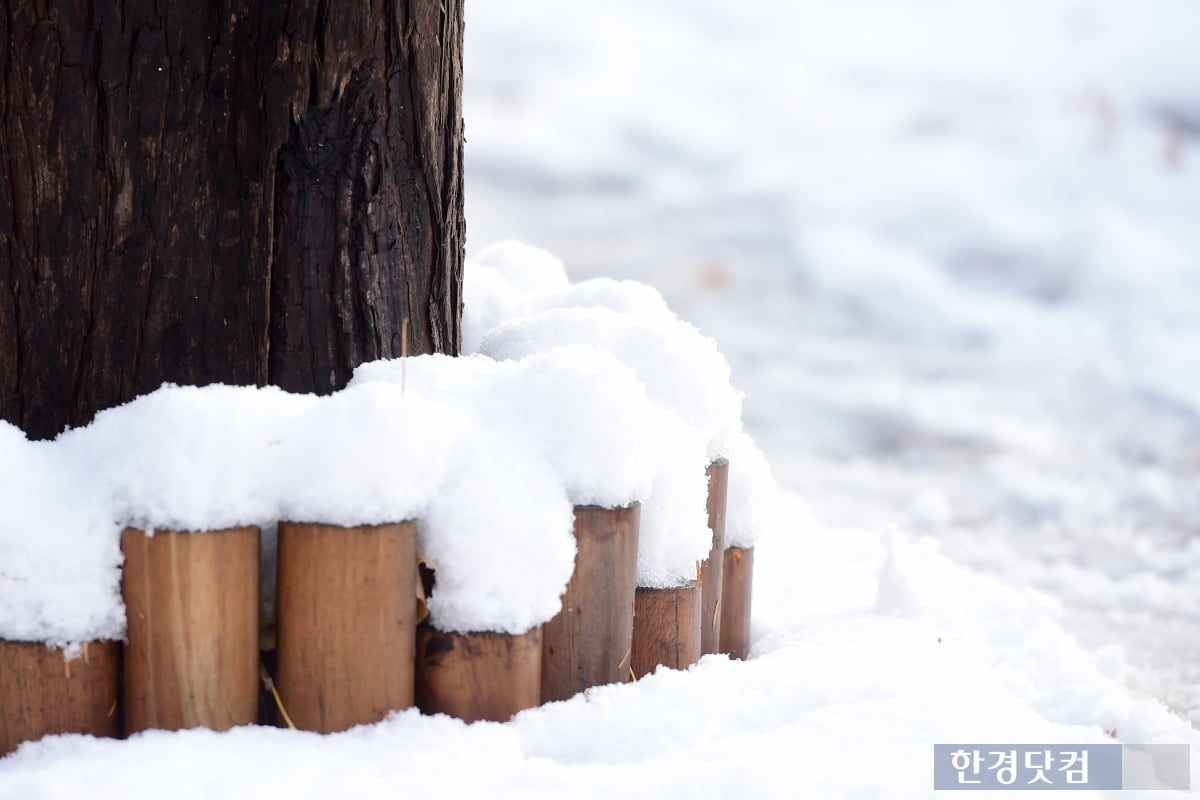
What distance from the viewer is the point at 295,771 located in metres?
1.21

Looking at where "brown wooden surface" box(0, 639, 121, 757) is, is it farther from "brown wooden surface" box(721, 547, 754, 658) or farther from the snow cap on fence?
"brown wooden surface" box(721, 547, 754, 658)

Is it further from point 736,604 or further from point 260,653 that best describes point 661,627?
point 260,653

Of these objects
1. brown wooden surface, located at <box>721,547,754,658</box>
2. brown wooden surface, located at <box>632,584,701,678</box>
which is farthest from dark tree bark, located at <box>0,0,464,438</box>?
brown wooden surface, located at <box>721,547,754,658</box>

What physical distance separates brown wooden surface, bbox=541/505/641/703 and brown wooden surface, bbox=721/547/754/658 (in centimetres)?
40

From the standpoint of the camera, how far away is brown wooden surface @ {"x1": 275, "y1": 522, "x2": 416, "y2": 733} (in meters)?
1.28

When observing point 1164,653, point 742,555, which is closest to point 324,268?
point 742,555

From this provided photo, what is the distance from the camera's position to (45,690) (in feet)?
4.17

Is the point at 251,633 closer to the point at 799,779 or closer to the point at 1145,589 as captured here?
the point at 799,779

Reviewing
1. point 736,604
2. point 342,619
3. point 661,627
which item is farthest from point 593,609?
point 736,604
